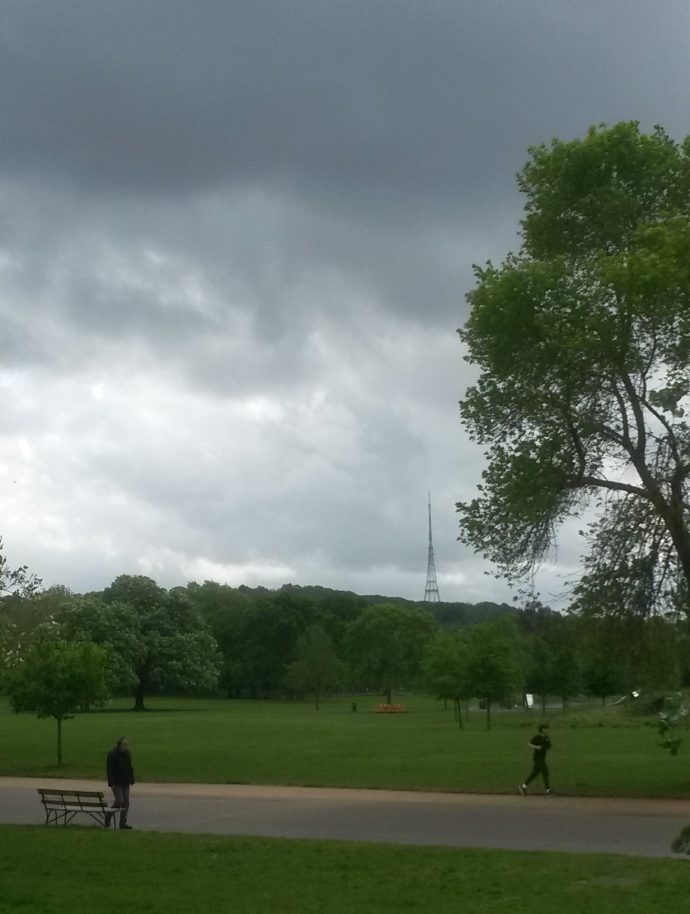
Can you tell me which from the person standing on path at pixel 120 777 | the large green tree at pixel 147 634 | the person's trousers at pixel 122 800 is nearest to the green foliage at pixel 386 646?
the large green tree at pixel 147 634

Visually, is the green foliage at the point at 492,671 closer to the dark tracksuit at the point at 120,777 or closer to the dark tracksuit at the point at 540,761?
the dark tracksuit at the point at 540,761

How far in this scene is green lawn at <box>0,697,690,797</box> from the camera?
3095 centimetres

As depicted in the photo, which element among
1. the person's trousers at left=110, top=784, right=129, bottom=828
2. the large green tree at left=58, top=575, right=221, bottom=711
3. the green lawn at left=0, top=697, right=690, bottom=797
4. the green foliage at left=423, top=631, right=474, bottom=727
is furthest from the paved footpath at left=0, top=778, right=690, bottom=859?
the large green tree at left=58, top=575, right=221, bottom=711

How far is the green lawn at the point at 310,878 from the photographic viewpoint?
484 inches

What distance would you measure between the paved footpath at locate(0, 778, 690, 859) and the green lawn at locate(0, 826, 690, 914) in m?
2.14

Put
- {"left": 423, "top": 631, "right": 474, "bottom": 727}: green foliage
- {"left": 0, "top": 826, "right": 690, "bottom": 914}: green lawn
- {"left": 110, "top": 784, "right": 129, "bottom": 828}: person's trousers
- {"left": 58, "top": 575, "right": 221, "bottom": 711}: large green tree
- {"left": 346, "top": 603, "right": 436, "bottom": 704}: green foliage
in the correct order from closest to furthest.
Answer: {"left": 0, "top": 826, "right": 690, "bottom": 914}: green lawn → {"left": 110, "top": 784, "right": 129, "bottom": 828}: person's trousers → {"left": 423, "top": 631, "right": 474, "bottom": 727}: green foliage → {"left": 58, "top": 575, "right": 221, "bottom": 711}: large green tree → {"left": 346, "top": 603, "right": 436, "bottom": 704}: green foliage

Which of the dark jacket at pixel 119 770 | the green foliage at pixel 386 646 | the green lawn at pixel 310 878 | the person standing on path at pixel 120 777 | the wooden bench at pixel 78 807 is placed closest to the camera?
the green lawn at pixel 310 878

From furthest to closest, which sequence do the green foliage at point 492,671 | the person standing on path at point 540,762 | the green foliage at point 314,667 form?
the green foliage at point 314,667
the green foliage at point 492,671
the person standing on path at point 540,762

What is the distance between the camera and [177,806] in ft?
82.7

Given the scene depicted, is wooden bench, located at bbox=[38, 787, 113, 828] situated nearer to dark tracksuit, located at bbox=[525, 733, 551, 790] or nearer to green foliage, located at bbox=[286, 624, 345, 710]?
dark tracksuit, located at bbox=[525, 733, 551, 790]

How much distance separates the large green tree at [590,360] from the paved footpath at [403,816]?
5863mm

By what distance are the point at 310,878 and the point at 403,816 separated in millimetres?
9311

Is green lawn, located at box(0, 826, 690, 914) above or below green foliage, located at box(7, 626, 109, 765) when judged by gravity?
below

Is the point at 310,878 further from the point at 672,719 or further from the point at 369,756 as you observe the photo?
the point at 369,756
